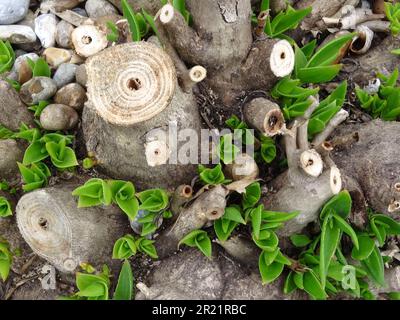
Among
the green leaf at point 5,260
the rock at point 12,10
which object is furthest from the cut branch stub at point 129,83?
the rock at point 12,10

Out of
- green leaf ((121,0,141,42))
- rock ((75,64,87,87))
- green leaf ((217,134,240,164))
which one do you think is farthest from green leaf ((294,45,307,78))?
rock ((75,64,87,87))

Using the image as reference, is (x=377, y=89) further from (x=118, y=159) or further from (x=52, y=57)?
(x=52, y=57)

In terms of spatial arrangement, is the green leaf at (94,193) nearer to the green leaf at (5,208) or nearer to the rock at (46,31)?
the green leaf at (5,208)

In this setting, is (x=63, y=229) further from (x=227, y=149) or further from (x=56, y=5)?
(x=56, y=5)

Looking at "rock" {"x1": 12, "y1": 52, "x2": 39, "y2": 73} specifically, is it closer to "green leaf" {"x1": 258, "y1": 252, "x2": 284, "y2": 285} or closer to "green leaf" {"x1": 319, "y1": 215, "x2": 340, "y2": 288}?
"green leaf" {"x1": 258, "y1": 252, "x2": 284, "y2": 285}
